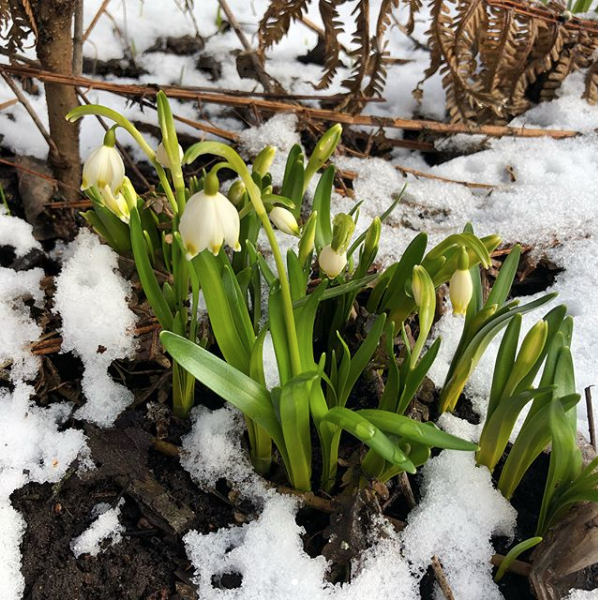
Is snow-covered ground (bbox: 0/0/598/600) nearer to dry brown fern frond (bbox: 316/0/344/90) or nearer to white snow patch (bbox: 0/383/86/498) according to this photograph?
white snow patch (bbox: 0/383/86/498)

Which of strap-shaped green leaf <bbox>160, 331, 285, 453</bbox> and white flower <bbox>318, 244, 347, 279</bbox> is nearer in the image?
strap-shaped green leaf <bbox>160, 331, 285, 453</bbox>

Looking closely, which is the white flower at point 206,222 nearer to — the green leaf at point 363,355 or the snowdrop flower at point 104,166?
the snowdrop flower at point 104,166

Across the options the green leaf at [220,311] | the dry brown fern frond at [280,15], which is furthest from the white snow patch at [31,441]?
the dry brown fern frond at [280,15]

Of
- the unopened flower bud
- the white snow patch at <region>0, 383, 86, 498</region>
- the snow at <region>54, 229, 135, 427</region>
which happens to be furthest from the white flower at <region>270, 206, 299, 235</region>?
the white snow patch at <region>0, 383, 86, 498</region>

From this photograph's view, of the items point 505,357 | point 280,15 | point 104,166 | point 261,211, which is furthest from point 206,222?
point 280,15

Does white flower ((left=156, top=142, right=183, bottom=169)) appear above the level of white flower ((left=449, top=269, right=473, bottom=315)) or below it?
above
